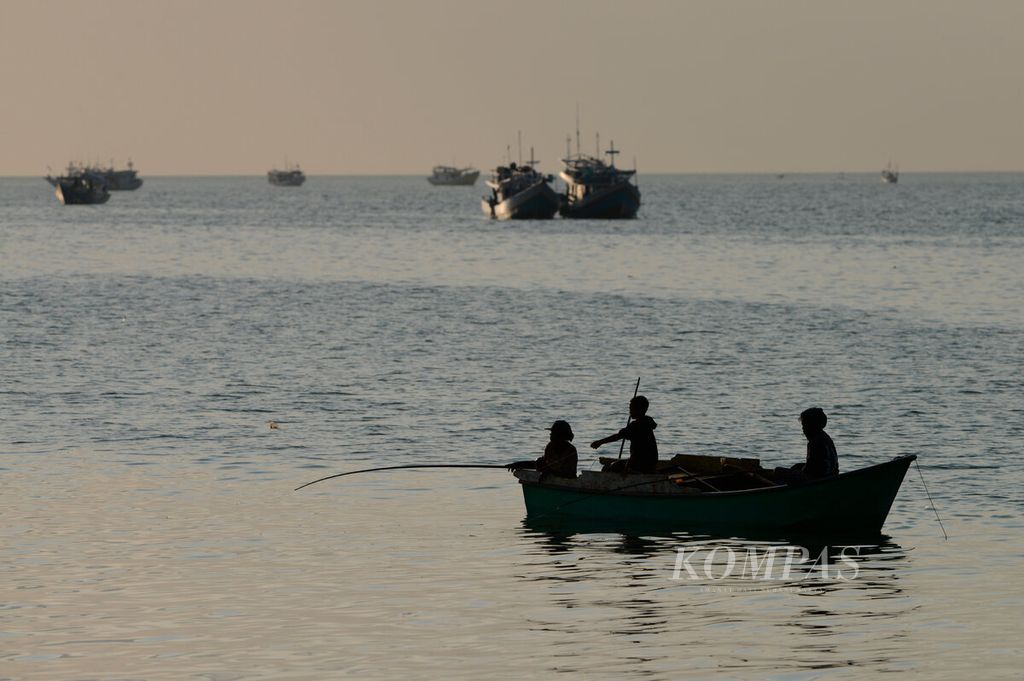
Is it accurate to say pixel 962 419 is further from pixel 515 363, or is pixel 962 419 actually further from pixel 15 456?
pixel 15 456

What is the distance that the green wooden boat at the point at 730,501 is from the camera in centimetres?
2280

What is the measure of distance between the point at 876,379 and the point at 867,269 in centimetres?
5233

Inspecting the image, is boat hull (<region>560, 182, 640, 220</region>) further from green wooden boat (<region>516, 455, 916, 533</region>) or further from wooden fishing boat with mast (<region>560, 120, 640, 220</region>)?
green wooden boat (<region>516, 455, 916, 533</region>)

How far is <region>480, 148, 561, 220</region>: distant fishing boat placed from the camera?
16612 centimetres

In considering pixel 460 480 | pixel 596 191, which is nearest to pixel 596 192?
pixel 596 191

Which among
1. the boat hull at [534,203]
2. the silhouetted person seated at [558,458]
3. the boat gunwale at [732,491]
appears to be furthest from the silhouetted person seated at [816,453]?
the boat hull at [534,203]

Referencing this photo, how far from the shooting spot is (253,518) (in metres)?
24.4

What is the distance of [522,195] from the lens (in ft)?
550

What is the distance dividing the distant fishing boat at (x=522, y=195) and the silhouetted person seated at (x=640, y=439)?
142 m

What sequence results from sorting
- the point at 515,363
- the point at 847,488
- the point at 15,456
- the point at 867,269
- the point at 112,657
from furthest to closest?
the point at 867,269
the point at 515,363
the point at 15,456
the point at 847,488
the point at 112,657

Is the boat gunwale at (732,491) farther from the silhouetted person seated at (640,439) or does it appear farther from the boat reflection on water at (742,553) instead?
the boat reflection on water at (742,553)

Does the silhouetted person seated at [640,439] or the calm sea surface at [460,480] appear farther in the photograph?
the silhouetted person seated at [640,439]

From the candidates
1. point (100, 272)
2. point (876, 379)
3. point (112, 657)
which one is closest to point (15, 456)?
point (112, 657)

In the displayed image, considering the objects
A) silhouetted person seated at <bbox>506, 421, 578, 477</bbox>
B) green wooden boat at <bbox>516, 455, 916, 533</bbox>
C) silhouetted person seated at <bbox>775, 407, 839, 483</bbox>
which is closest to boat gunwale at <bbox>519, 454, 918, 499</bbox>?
green wooden boat at <bbox>516, 455, 916, 533</bbox>
